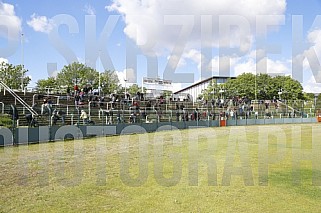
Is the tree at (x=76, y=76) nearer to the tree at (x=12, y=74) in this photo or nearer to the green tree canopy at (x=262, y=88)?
the tree at (x=12, y=74)

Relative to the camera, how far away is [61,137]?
16.1 metres

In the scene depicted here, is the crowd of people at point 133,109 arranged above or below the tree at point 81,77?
below

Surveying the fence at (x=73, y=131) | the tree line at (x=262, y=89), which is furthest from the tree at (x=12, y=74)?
the tree line at (x=262, y=89)

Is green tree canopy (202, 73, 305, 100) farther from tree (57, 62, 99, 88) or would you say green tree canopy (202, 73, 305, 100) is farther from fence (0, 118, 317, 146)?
fence (0, 118, 317, 146)

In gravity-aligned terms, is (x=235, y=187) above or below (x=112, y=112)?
below

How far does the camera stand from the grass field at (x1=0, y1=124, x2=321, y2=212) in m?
5.59

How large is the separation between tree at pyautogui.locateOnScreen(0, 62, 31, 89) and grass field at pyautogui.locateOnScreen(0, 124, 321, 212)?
39647mm

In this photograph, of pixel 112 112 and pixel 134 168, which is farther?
pixel 112 112

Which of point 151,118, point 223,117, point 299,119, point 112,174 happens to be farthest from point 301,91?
point 112,174

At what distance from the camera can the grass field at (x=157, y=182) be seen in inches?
220

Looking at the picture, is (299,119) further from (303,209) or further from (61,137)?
(303,209)

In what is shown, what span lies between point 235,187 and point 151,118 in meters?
16.7

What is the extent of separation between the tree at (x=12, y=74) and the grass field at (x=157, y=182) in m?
39.6

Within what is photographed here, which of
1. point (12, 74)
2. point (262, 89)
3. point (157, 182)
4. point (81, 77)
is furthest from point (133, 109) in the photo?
point (262, 89)
